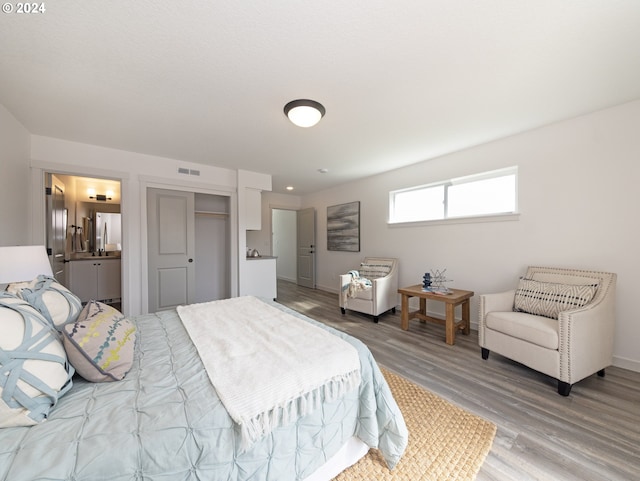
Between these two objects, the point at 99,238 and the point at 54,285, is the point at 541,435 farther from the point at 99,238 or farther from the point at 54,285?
the point at 99,238

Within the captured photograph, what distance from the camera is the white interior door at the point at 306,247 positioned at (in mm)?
6152

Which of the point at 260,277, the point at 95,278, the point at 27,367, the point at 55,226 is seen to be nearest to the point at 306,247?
the point at 260,277

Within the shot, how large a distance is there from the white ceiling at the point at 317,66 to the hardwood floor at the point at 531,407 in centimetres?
241

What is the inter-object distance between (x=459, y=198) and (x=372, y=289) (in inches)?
70.6

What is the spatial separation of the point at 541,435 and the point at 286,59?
2896mm

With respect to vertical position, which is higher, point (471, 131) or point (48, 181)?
point (471, 131)

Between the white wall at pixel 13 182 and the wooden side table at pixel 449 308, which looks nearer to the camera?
the white wall at pixel 13 182

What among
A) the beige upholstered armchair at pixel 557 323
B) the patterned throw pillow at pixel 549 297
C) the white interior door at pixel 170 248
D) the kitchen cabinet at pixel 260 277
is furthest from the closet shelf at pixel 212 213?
the patterned throw pillow at pixel 549 297

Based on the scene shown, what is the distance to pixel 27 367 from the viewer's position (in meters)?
0.86

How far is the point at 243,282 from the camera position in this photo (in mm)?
4383

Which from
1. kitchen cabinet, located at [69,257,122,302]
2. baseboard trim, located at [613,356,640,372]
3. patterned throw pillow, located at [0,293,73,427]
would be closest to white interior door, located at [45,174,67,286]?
kitchen cabinet, located at [69,257,122,302]

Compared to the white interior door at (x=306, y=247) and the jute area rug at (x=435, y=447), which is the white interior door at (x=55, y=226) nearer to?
the jute area rug at (x=435, y=447)

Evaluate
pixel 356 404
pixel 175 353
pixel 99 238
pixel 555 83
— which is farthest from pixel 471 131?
pixel 99 238

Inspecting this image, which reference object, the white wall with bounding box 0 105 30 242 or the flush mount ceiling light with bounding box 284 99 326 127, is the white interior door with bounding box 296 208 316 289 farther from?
the white wall with bounding box 0 105 30 242
